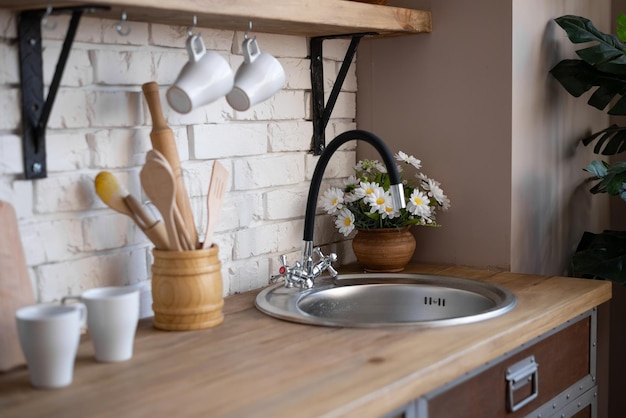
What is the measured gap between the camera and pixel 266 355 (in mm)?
1400

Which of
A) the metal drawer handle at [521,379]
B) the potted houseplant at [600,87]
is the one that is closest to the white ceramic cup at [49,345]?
the metal drawer handle at [521,379]

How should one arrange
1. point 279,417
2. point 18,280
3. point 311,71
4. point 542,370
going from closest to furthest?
point 279,417 < point 18,280 < point 542,370 < point 311,71

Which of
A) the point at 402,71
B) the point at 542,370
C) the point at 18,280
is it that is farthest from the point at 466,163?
the point at 18,280

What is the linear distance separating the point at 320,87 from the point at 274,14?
1.59 ft

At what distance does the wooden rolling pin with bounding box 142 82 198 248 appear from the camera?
162 cm

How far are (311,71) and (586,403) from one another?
102cm

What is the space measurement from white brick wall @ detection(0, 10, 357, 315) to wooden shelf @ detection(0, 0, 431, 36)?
7 cm

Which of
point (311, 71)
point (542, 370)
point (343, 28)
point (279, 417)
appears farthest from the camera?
point (311, 71)

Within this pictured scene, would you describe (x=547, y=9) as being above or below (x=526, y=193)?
above

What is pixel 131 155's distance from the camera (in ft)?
5.48

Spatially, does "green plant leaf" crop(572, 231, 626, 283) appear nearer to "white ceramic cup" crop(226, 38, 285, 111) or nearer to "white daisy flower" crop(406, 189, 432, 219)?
"white daisy flower" crop(406, 189, 432, 219)

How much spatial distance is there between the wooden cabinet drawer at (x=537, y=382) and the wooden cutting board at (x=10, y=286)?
653 millimetres

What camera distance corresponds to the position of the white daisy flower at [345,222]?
204cm

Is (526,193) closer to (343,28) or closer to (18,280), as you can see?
(343,28)
